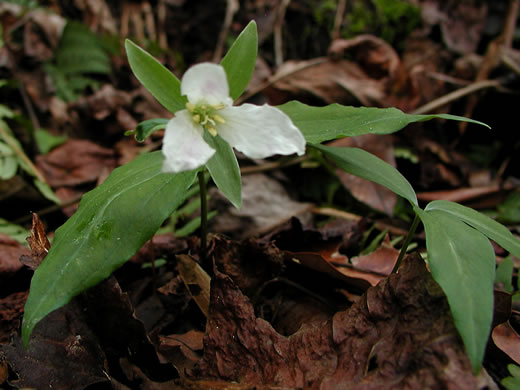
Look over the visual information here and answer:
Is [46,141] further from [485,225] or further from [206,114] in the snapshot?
[485,225]

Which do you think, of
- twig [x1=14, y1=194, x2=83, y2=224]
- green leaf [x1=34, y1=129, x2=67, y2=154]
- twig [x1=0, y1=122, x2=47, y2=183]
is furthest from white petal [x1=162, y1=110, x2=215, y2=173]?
green leaf [x1=34, y1=129, x2=67, y2=154]

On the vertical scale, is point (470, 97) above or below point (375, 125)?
below

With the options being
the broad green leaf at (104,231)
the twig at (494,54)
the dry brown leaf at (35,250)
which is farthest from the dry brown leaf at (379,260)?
the twig at (494,54)

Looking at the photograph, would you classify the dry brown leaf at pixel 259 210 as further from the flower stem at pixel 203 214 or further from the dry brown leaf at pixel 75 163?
the dry brown leaf at pixel 75 163

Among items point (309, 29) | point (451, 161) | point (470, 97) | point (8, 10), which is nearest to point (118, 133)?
point (8, 10)

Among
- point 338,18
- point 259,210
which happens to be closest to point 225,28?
point 338,18

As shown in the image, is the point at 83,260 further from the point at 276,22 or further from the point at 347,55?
the point at 276,22

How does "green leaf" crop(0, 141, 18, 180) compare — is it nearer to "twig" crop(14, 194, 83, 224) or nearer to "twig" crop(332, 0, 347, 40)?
"twig" crop(14, 194, 83, 224)
